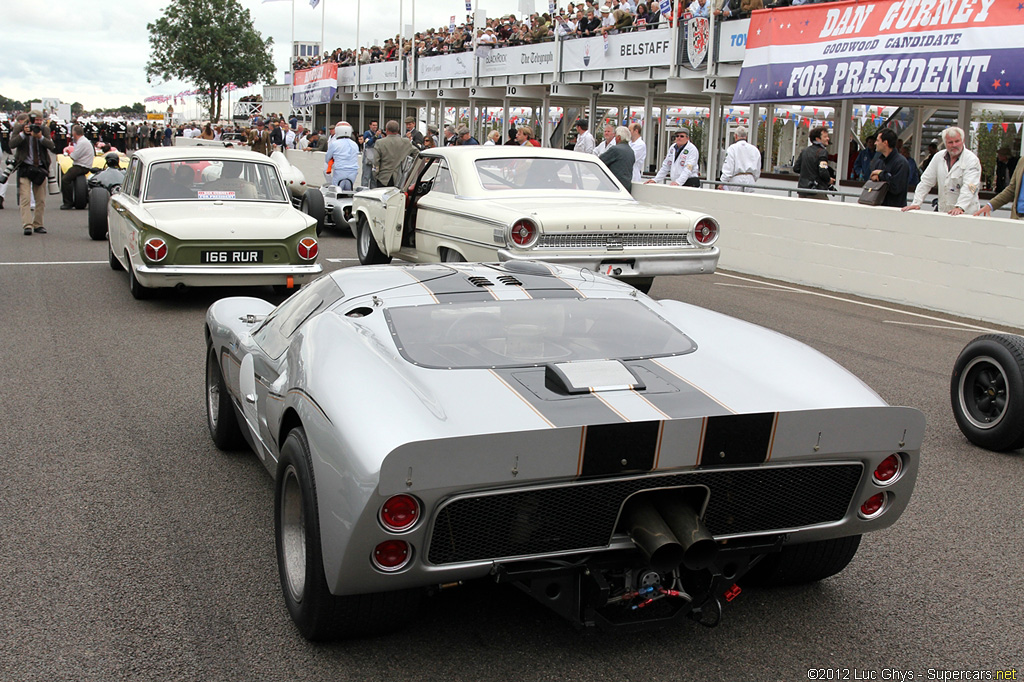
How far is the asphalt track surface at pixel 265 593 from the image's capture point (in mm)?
3225

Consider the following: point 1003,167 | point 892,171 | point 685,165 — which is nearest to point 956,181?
point 892,171

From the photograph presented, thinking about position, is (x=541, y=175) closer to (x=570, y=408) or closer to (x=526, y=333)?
(x=526, y=333)

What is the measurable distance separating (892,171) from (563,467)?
10.7 m

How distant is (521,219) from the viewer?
902 cm

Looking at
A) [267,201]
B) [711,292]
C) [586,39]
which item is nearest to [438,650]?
[267,201]

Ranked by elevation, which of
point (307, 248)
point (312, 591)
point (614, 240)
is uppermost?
point (614, 240)

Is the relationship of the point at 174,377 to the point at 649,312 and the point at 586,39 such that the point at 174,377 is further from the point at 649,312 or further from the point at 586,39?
the point at 586,39

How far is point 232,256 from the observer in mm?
9602

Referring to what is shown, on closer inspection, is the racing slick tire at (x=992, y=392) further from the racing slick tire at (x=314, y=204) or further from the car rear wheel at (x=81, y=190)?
the car rear wheel at (x=81, y=190)

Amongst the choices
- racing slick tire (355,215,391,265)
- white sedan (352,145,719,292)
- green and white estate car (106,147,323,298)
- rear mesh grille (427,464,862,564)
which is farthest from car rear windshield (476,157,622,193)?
rear mesh grille (427,464,862,564)

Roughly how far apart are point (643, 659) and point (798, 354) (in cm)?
130

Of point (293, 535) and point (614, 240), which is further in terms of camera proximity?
point (614, 240)

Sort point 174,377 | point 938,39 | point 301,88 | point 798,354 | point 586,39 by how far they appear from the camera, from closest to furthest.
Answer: point 798,354 → point 174,377 → point 938,39 → point 586,39 → point 301,88

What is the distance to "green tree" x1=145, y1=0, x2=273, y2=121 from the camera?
72.8 meters
